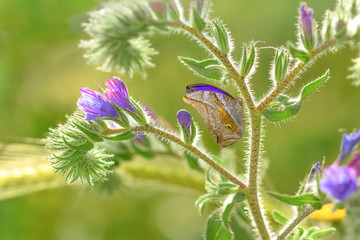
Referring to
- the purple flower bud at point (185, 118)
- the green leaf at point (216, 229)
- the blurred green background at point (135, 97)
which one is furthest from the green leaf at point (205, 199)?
the blurred green background at point (135, 97)

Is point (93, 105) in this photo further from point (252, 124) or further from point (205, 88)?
point (252, 124)

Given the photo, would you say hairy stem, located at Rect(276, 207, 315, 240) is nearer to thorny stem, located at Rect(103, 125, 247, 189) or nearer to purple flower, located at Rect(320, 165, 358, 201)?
thorny stem, located at Rect(103, 125, 247, 189)

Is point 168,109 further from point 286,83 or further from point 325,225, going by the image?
point 286,83

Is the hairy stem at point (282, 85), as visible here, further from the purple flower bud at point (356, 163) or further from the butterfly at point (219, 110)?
the purple flower bud at point (356, 163)

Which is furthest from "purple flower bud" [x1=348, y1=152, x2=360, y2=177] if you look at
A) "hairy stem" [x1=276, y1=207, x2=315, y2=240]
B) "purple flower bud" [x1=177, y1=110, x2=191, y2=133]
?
"purple flower bud" [x1=177, y1=110, x2=191, y2=133]

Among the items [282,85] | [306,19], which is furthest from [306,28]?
[282,85]

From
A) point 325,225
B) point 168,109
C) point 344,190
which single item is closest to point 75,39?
point 168,109
